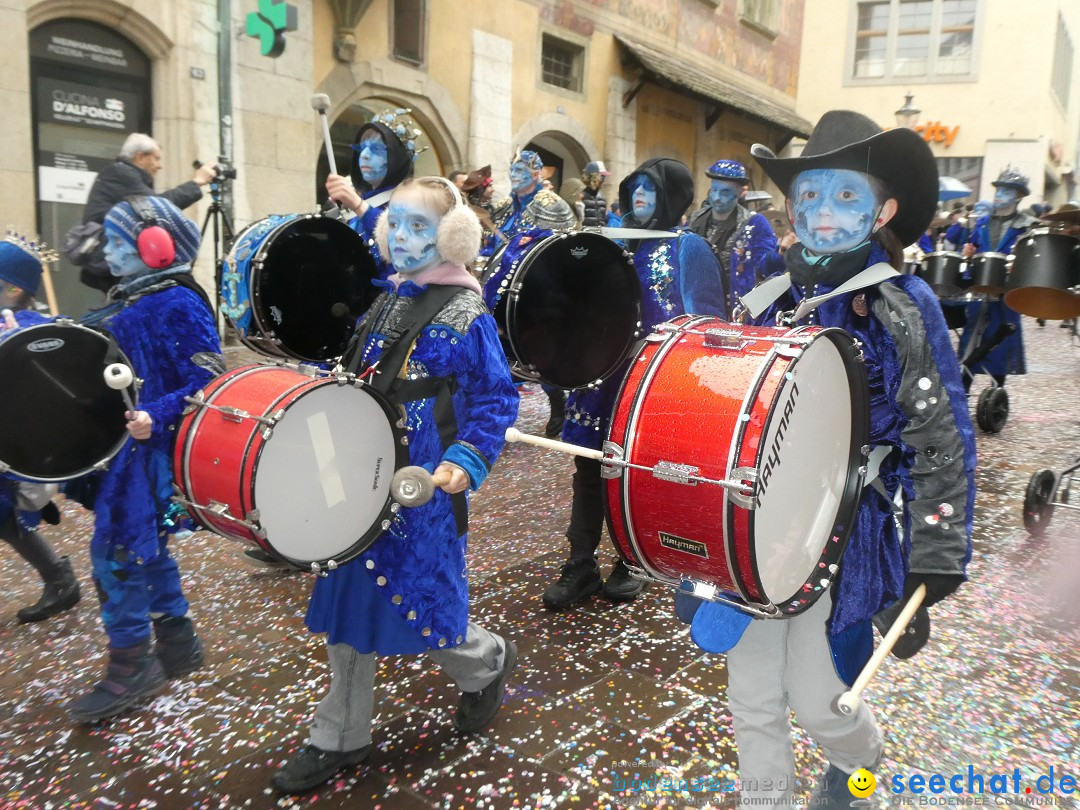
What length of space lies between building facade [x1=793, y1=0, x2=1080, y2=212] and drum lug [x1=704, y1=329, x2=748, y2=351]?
27408 millimetres

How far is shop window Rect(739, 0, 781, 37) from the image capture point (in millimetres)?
21344

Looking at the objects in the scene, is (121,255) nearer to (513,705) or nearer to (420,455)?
(420,455)

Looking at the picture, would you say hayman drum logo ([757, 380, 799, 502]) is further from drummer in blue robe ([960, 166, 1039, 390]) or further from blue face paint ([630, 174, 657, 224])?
drummer in blue robe ([960, 166, 1039, 390])

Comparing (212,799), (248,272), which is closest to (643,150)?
(248,272)

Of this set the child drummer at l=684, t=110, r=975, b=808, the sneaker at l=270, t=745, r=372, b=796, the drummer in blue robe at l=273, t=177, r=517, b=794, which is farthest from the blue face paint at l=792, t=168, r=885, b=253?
the sneaker at l=270, t=745, r=372, b=796

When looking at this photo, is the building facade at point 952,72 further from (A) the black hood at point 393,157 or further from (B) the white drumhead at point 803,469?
(B) the white drumhead at point 803,469

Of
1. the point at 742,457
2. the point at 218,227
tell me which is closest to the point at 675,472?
the point at 742,457

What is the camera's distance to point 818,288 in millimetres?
2211

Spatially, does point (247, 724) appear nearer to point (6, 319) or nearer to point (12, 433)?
point (12, 433)

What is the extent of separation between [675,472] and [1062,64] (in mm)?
36450

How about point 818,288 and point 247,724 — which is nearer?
point 818,288

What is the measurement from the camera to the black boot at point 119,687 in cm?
287

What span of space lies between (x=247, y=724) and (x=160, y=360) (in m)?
1.22

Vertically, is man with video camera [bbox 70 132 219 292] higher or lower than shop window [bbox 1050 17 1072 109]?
lower
